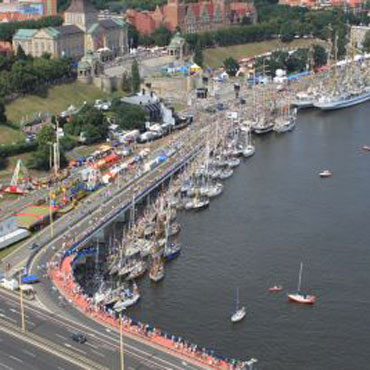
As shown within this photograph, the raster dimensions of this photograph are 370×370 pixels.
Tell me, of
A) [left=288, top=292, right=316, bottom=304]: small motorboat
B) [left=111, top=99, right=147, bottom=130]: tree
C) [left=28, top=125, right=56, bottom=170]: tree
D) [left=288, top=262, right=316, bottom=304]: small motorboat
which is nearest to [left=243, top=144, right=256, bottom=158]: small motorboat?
[left=111, top=99, right=147, bottom=130]: tree

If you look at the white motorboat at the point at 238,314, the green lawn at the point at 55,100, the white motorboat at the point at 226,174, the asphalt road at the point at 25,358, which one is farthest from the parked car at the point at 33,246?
the green lawn at the point at 55,100

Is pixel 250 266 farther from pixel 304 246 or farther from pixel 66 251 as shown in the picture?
pixel 66 251

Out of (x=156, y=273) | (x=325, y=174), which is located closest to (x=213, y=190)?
(x=325, y=174)

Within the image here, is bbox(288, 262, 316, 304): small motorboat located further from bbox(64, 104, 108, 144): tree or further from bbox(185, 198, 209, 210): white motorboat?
bbox(64, 104, 108, 144): tree

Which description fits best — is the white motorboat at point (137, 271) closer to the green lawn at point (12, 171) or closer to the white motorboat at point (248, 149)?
the green lawn at point (12, 171)

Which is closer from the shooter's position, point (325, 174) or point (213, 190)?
point (213, 190)

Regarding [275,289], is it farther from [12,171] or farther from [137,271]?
[12,171]
